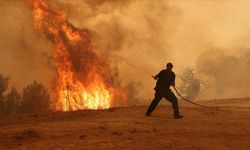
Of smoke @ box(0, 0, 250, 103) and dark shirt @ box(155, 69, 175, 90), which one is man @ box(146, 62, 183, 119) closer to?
dark shirt @ box(155, 69, 175, 90)

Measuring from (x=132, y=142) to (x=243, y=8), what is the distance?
85975 millimetres

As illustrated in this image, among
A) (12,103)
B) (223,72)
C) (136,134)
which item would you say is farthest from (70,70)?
(223,72)

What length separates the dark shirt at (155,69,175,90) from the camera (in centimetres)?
1459

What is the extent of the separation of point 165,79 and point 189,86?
55.5 meters

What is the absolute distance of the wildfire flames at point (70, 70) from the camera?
31.3 m

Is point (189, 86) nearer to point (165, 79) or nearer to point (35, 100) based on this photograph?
point (35, 100)

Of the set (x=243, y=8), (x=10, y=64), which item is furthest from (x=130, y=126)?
(x=243, y=8)

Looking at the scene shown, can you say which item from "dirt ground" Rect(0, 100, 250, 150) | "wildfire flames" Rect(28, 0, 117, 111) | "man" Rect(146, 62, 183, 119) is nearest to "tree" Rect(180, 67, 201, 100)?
"wildfire flames" Rect(28, 0, 117, 111)

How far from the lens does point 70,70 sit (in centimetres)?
3253

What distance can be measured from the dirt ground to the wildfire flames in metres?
15.8

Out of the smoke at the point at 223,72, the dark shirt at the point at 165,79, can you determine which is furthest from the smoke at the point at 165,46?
the dark shirt at the point at 165,79

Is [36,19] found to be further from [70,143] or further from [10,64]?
[10,64]

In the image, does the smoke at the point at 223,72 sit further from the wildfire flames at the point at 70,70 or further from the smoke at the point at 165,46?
the wildfire flames at the point at 70,70

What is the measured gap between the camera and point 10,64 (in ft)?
219
